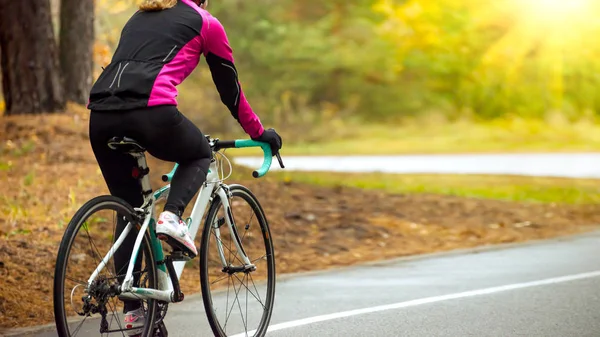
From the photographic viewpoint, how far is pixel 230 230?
18.7 feet

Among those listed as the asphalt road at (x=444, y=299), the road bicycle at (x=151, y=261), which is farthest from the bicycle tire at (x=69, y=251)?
the asphalt road at (x=444, y=299)

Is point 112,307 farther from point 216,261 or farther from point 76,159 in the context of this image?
point 76,159

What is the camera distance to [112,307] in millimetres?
5141

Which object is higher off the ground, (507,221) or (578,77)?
(578,77)

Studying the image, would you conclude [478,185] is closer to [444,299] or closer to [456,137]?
[444,299]

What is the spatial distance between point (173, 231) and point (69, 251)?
1.77ft

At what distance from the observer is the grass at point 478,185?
1566cm

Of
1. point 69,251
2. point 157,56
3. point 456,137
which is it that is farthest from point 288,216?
point 456,137

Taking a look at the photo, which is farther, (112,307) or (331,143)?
(331,143)

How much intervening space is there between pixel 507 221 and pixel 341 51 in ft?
87.7

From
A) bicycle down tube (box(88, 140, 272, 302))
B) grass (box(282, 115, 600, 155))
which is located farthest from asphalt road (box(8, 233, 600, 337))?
grass (box(282, 115, 600, 155))

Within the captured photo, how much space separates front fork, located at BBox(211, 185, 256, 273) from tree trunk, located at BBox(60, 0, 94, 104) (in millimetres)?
9598

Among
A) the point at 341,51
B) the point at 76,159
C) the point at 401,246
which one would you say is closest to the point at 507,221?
the point at 401,246

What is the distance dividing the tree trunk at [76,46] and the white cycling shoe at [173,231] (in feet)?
33.5
